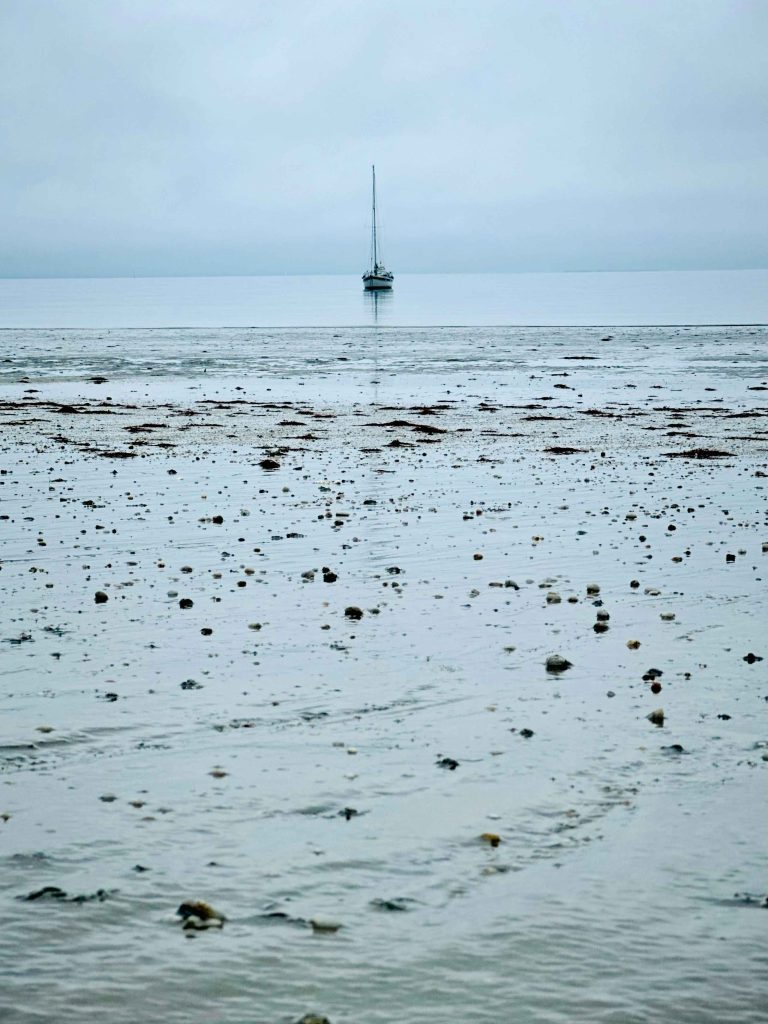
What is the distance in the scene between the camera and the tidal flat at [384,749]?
7.02 m

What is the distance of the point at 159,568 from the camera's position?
1719cm

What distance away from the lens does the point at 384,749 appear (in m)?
10.3

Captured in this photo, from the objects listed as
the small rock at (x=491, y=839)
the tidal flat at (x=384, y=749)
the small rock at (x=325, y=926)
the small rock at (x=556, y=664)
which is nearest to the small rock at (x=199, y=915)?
the tidal flat at (x=384, y=749)

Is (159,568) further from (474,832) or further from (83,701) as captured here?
(474,832)

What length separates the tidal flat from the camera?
23.0ft

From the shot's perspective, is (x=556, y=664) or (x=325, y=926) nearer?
(x=325, y=926)

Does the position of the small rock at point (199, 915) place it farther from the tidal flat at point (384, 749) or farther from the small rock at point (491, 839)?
the small rock at point (491, 839)

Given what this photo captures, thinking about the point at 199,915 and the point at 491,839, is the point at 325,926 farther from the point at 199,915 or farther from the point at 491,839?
the point at 491,839

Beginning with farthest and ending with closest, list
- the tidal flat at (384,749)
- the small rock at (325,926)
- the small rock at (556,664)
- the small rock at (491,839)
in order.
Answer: the small rock at (556,664), the small rock at (491,839), the small rock at (325,926), the tidal flat at (384,749)

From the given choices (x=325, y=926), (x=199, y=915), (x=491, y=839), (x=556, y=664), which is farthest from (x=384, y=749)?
(x=199, y=915)

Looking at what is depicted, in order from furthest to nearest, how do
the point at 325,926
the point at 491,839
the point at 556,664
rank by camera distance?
the point at 556,664, the point at 491,839, the point at 325,926

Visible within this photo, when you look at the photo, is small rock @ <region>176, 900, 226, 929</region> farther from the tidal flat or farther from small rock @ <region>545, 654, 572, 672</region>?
small rock @ <region>545, 654, 572, 672</region>

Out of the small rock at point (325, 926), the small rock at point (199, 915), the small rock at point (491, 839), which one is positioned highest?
the small rock at point (491, 839)

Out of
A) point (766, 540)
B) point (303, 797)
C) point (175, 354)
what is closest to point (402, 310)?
point (175, 354)
